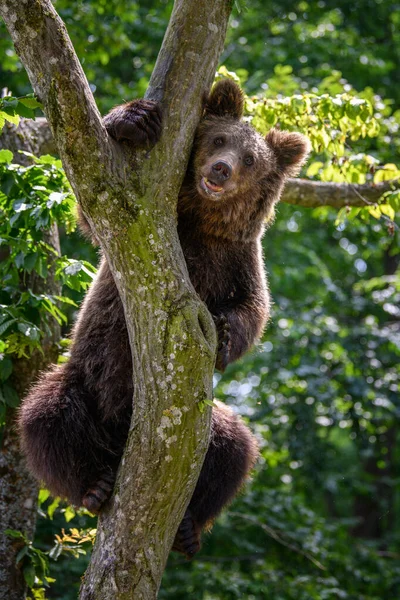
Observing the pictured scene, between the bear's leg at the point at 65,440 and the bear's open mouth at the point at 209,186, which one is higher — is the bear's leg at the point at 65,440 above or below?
below

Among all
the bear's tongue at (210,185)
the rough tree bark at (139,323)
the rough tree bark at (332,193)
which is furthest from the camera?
the rough tree bark at (332,193)

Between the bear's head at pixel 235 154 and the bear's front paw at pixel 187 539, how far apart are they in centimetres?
205

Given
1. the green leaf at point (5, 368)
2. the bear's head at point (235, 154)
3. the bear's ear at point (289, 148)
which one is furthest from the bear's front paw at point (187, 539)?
the bear's ear at point (289, 148)

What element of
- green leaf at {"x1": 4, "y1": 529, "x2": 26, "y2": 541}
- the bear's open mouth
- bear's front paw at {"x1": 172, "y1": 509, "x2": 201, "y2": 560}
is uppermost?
the bear's open mouth

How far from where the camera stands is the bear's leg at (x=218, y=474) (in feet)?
15.8

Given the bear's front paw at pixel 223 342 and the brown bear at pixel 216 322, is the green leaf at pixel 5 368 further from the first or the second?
the bear's front paw at pixel 223 342

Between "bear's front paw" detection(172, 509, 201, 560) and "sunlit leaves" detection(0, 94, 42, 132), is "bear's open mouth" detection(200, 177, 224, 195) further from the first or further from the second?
"bear's front paw" detection(172, 509, 201, 560)

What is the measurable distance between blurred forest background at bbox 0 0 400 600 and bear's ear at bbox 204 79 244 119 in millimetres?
661

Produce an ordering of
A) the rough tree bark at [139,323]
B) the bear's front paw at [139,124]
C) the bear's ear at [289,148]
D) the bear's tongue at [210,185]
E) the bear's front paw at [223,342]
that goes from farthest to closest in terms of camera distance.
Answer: the bear's ear at [289,148] < the bear's tongue at [210,185] < the bear's front paw at [223,342] < the bear's front paw at [139,124] < the rough tree bark at [139,323]

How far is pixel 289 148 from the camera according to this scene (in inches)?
211

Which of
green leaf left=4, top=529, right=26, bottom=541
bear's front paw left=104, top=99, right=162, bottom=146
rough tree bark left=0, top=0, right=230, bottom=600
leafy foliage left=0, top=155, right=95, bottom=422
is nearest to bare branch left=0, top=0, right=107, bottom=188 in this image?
rough tree bark left=0, top=0, right=230, bottom=600

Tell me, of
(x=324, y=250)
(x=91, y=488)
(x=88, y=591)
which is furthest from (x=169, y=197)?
(x=324, y=250)

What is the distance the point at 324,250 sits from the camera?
553 inches

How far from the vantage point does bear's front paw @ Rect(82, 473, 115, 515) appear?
4.06 meters
